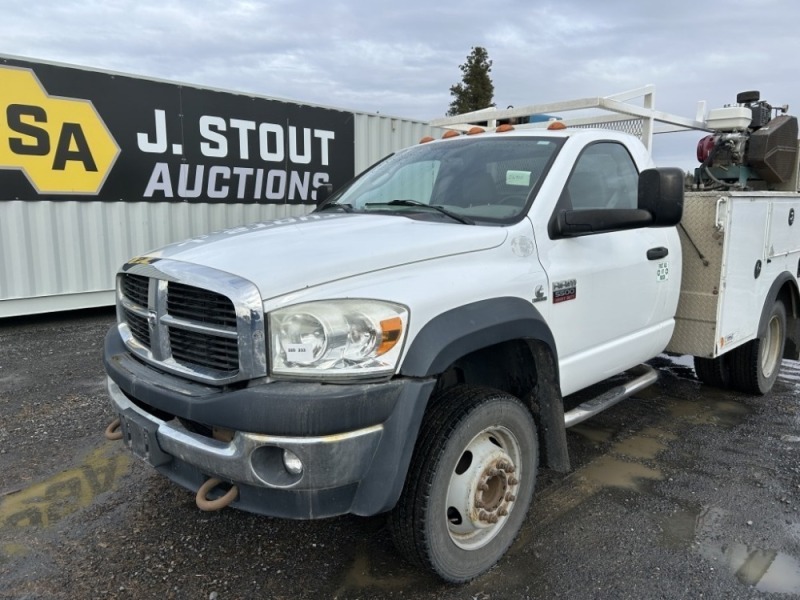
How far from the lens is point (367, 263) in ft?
7.68

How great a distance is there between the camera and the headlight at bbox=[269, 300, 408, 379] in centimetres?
212

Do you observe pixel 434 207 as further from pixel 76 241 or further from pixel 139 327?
pixel 76 241

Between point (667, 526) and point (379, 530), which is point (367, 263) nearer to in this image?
point (379, 530)

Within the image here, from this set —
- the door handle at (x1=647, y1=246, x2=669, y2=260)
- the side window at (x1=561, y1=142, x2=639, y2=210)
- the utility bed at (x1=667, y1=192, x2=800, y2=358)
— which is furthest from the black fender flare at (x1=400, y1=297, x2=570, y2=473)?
the utility bed at (x1=667, y1=192, x2=800, y2=358)

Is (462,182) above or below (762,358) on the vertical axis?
above

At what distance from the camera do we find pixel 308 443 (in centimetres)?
204

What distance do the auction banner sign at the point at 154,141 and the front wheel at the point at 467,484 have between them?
6.81 m

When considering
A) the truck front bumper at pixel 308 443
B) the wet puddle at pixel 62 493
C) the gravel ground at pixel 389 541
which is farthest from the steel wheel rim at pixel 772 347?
the wet puddle at pixel 62 493

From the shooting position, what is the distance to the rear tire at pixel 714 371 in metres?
5.09

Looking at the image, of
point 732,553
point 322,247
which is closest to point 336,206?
point 322,247

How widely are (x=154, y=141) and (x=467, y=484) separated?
284 inches

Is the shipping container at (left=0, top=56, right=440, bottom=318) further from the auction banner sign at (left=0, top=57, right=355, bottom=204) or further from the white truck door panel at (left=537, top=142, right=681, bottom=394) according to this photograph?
the white truck door panel at (left=537, top=142, right=681, bottom=394)

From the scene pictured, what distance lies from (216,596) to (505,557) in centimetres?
128

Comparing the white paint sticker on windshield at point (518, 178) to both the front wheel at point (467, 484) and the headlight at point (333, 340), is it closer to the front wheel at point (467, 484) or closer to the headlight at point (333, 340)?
the front wheel at point (467, 484)
